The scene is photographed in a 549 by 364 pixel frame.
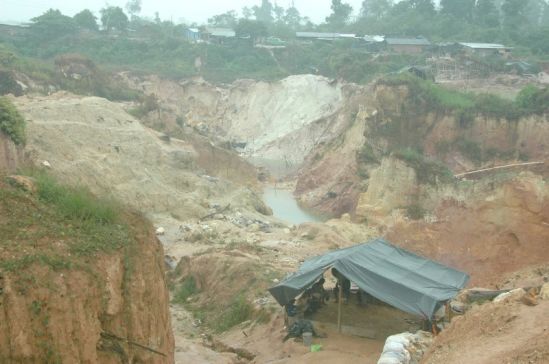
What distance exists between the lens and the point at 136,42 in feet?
260

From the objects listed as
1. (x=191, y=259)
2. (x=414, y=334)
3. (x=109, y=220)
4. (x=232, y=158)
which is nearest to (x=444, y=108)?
(x=232, y=158)

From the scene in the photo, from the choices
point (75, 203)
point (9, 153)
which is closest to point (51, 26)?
point (9, 153)

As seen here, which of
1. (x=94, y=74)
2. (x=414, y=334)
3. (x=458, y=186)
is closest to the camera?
(x=414, y=334)

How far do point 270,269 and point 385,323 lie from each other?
18.2ft

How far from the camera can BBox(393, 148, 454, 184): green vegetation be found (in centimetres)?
2884

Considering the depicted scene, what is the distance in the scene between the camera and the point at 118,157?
3138 cm

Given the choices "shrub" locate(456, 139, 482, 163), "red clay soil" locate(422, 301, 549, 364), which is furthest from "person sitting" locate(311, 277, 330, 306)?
"shrub" locate(456, 139, 482, 163)

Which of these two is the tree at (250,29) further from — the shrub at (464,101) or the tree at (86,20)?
the shrub at (464,101)

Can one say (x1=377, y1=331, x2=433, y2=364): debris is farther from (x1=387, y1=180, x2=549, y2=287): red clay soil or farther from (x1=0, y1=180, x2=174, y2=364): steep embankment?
(x1=387, y1=180, x2=549, y2=287): red clay soil

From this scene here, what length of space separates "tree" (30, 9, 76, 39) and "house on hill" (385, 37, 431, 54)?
35.7 metres

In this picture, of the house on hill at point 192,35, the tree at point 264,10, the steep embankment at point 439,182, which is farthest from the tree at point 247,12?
the steep embankment at point 439,182

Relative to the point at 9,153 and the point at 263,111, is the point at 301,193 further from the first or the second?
the point at 9,153

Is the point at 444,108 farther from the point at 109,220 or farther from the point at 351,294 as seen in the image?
the point at 109,220

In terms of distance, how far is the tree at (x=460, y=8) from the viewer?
82.1 m
